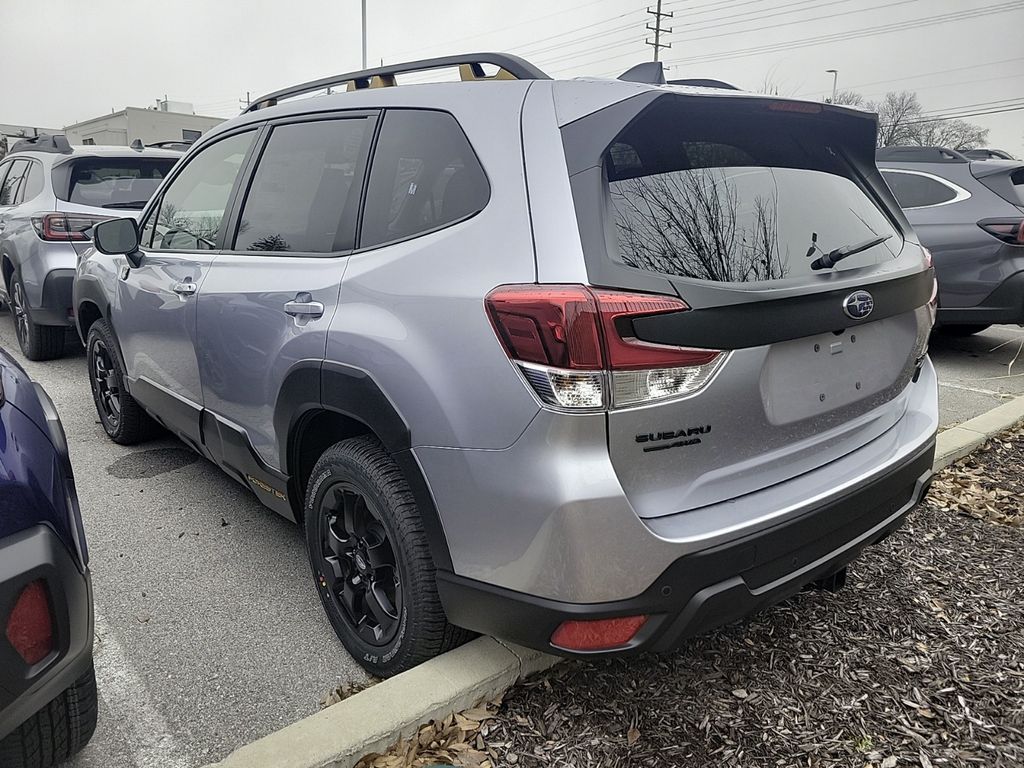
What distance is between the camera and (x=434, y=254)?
2.12 m

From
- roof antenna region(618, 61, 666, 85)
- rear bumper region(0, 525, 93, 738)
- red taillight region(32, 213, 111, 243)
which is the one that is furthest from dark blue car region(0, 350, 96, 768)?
red taillight region(32, 213, 111, 243)

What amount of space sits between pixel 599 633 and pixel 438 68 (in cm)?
181

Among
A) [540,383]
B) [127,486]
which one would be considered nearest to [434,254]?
[540,383]

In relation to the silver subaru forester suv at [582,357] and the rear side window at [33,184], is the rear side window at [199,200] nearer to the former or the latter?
the silver subaru forester suv at [582,357]

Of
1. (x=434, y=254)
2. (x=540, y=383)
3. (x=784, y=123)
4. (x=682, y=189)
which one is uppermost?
(x=784, y=123)

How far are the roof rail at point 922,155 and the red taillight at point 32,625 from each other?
705cm

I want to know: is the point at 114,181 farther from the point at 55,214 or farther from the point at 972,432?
the point at 972,432

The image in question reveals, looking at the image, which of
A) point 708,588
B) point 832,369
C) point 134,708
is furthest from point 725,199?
point 134,708

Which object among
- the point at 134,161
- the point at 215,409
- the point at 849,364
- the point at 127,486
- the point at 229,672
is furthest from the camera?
Answer: the point at 134,161

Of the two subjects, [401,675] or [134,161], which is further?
[134,161]

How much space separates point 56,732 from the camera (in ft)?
6.39

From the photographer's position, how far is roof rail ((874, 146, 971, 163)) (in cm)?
694

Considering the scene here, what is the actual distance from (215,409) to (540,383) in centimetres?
190

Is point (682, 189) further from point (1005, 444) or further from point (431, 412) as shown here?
point (1005, 444)
